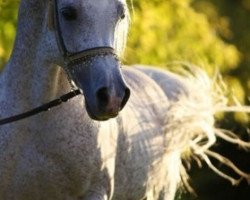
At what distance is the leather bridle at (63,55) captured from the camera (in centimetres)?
531

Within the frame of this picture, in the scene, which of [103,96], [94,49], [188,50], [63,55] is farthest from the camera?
[188,50]

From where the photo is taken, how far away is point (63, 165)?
5934mm

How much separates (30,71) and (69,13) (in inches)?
23.9

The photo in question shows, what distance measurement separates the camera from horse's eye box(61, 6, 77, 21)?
539 centimetres

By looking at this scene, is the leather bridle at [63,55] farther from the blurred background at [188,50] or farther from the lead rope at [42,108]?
the blurred background at [188,50]

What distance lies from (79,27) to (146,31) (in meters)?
5.43

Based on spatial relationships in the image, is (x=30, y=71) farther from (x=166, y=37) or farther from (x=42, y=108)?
(x=166, y=37)

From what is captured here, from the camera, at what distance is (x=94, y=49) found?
17.4 ft

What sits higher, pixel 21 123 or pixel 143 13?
pixel 21 123

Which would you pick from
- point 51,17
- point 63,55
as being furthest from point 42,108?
point 51,17

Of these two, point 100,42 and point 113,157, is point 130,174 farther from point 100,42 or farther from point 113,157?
point 100,42

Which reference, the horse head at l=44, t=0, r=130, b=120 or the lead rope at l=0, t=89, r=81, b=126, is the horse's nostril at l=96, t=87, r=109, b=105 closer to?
the horse head at l=44, t=0, r=130, b=120

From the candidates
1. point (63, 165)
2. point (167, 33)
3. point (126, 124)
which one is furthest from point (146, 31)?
point (63, 165)

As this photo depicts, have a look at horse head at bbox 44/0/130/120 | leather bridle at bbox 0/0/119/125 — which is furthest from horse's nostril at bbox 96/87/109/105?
leather bridle at bbox 0/0/119/125
